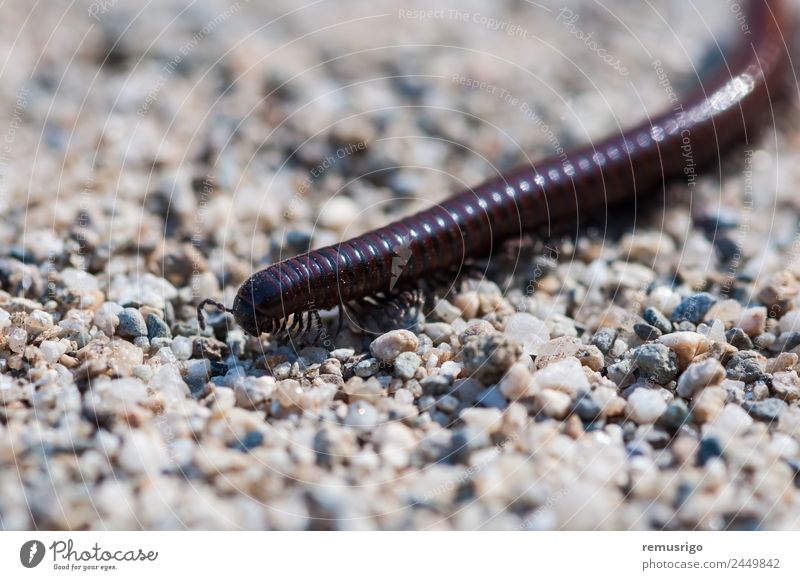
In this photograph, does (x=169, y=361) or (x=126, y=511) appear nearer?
(x=126, y=511)

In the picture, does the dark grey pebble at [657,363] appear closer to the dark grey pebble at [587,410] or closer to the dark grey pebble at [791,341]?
the dark grey pebble at [587,410]

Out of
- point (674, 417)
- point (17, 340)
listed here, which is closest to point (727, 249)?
point (674, 417)

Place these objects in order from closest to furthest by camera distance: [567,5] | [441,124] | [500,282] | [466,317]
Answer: [466,317]
[500,282]
[441,124]
[567,5]
